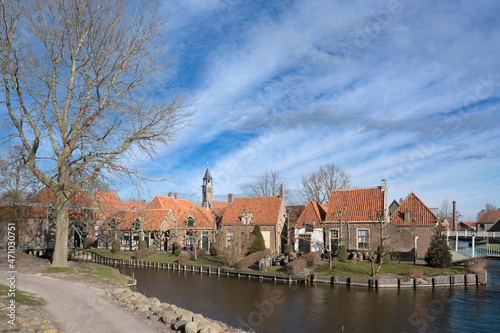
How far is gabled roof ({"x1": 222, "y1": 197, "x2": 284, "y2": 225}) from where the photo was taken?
36656mm

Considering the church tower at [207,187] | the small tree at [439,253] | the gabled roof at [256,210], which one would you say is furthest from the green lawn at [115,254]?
the church tower at [207,187]

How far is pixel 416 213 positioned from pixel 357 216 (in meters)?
5.22

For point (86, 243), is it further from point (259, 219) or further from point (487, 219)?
point (487, 219)

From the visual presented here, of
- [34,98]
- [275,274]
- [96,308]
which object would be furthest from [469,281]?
[34,98]

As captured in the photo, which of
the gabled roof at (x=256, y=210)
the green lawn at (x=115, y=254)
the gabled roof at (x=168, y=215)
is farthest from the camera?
the gabled roof at (x=168, y=215)

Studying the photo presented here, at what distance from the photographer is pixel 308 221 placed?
3506 centimetres

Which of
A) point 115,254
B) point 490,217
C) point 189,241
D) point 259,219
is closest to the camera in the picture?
point 259,219

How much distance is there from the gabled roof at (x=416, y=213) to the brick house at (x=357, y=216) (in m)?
1.09

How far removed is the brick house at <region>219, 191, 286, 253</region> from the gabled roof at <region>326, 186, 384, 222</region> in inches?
213

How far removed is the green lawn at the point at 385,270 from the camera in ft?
77.8

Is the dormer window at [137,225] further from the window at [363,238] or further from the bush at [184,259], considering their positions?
the window at [363,238]

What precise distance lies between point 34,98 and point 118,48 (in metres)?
4.46

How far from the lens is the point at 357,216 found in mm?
33125

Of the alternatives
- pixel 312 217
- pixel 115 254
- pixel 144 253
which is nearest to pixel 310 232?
pixel 312 217
